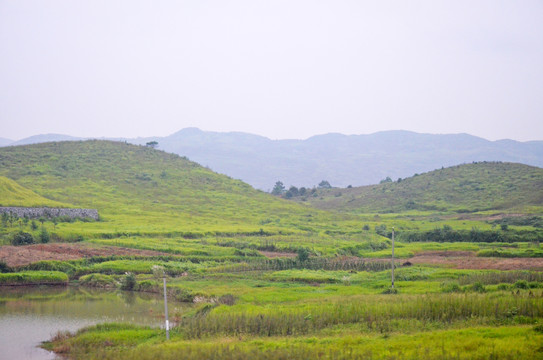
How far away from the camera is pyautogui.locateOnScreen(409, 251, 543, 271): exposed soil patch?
51.7 meters

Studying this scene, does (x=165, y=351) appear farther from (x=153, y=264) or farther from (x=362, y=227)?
(x=362, y=227)

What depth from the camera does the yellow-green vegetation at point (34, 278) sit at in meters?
49.8

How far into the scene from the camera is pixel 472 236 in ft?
258

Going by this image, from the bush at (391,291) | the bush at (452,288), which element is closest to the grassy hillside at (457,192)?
the bush at (452,288)

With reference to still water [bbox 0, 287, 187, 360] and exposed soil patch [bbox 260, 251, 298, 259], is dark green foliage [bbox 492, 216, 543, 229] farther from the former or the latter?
still water [bbox 0, 287, 187, 360]

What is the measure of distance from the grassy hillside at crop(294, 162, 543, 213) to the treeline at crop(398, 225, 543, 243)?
33.9 m

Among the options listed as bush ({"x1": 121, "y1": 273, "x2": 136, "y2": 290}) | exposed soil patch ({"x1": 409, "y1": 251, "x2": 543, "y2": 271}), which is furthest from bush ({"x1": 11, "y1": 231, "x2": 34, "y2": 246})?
exposed soil patch ({"x1": 409, "y1": 251, "x2": 543, "y2": 271})

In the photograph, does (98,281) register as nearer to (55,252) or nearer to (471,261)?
(55,252)

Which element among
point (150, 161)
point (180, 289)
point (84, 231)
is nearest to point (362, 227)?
point (84, 231)

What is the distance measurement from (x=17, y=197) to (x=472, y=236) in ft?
214

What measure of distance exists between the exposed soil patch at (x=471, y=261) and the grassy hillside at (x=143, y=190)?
2841 cm

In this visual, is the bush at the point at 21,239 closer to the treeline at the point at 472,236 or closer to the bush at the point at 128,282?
the bush at the point at 128,282

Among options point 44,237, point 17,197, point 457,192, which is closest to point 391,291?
point 44,237

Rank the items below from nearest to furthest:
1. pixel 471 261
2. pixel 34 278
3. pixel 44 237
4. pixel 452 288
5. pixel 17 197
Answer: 1. pixel 452 288
2. pixel 34 278
3. pixel 471 261
4. pixel 44 237
5. pixel 17 197
